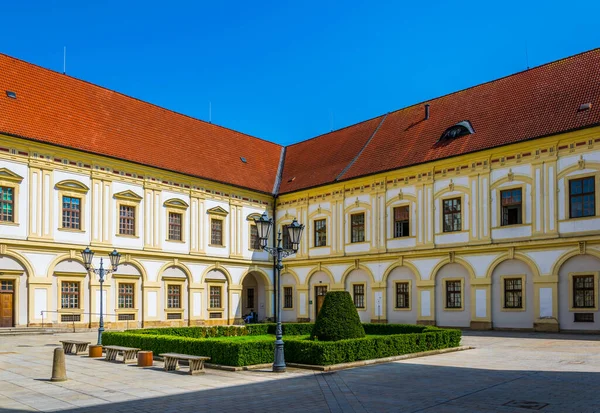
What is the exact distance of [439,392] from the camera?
10.9 metres

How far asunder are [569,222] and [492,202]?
140 inches

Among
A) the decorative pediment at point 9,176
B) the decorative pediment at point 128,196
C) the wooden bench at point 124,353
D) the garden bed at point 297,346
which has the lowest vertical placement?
the wooden bench at point 124,353

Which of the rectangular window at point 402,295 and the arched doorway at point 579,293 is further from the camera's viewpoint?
the rectangular window at point 402,295

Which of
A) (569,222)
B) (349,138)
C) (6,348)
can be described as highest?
(349,138)

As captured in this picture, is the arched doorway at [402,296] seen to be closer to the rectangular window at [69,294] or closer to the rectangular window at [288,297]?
the rectangular window at [288,297]

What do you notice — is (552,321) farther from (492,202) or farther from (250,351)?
(250,351)

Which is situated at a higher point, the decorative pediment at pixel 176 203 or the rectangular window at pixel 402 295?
the decorative pediment at pixel 176 203

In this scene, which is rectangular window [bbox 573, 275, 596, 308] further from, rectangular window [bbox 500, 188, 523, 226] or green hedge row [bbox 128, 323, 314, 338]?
green hedge row [bbox 128, 323, 314, 338]

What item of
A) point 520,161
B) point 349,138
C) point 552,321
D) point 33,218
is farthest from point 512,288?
point 33,218

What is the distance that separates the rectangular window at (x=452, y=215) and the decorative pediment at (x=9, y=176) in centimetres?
1926

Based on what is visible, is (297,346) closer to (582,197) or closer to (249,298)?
(582,197)

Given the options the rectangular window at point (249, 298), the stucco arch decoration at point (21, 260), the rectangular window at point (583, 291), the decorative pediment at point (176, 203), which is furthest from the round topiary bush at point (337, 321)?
the rectangular window at point (249, 298)

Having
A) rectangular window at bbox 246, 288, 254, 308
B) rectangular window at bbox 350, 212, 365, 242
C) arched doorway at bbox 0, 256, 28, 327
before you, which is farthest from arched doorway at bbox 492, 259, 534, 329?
arched doorway at bbox 0, 256, 28, 327

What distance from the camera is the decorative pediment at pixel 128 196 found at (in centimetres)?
2954
